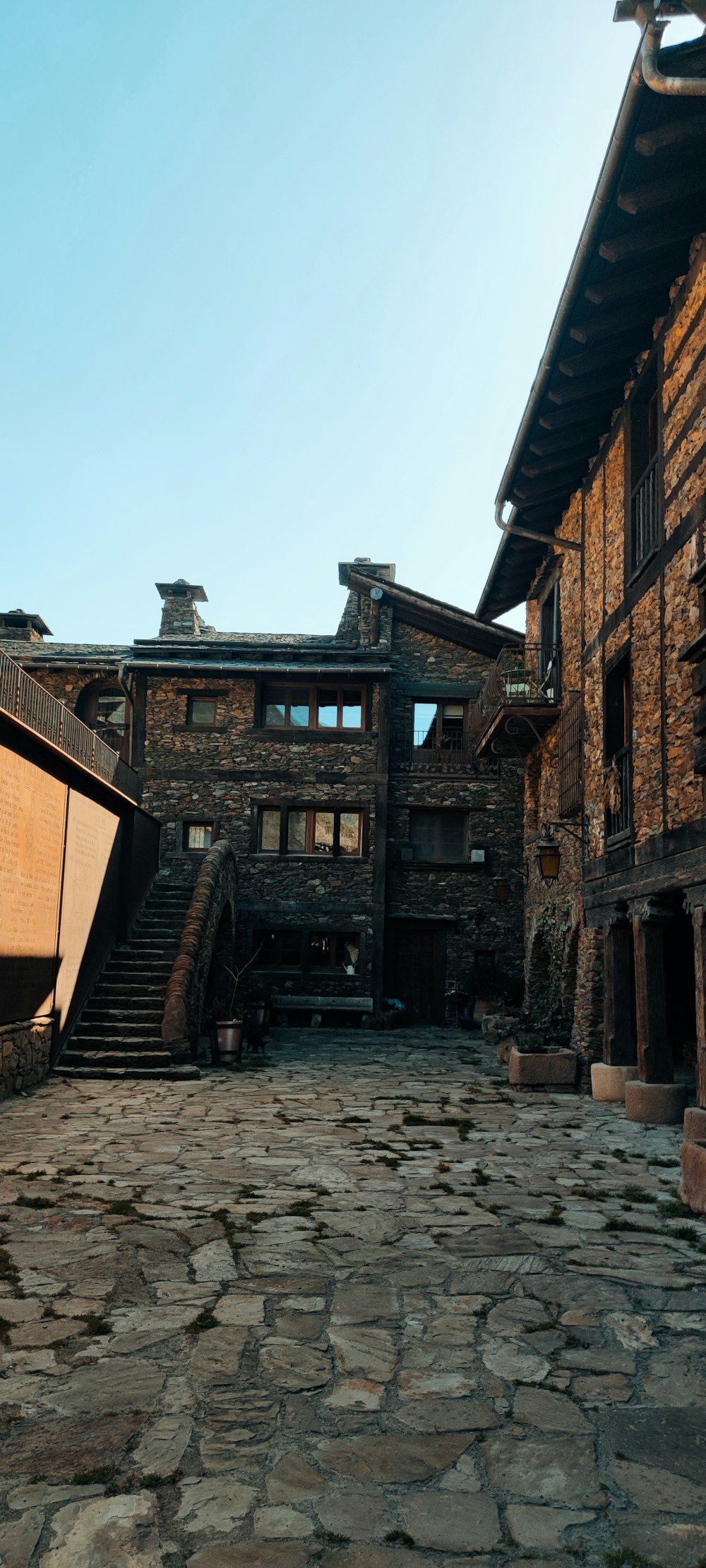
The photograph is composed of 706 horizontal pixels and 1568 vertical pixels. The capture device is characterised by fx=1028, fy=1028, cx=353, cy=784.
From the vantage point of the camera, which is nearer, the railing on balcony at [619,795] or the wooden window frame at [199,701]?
the railing on balcony at [619,795]

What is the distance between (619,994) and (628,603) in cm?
412

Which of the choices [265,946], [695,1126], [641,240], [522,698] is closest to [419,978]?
[265,946]

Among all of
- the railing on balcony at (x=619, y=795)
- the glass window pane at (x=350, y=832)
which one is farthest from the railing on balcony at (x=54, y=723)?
the glass window pane at (x=350, y=832)

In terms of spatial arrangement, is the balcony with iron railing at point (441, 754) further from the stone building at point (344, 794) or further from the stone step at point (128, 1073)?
the stone step at point (128, 1073)

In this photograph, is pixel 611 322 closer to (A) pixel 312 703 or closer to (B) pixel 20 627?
(A) pixel 312 703

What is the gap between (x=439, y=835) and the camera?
858 inches

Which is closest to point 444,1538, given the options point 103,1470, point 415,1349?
point 103,1470

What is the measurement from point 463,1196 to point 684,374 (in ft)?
22.9

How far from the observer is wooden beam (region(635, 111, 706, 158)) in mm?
7402

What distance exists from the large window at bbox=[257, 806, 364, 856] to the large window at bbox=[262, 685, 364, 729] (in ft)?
5.99

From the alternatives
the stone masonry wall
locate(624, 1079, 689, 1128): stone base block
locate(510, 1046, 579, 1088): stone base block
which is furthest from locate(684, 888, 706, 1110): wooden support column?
locate(510, 1046, 579, 1088): stone base block

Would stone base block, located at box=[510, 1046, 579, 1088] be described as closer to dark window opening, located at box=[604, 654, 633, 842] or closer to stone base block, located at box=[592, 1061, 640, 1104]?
stone base block, located at box=[592, 1061, 640, 1104]

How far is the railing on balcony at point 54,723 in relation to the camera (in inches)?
414

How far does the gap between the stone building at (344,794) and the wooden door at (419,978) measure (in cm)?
3
